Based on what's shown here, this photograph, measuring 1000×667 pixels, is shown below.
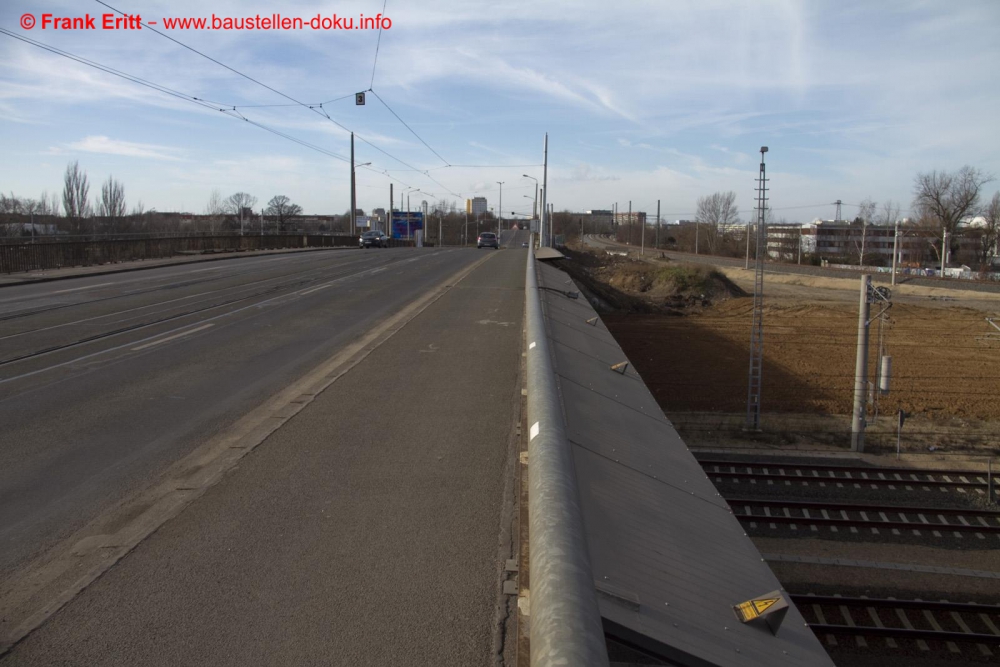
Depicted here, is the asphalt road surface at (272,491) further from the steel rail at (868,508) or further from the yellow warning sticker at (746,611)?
the steel rail at (868,508)

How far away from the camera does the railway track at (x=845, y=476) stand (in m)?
15.3

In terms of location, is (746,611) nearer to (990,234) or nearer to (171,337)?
(171,337)

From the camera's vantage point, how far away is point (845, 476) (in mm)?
15727

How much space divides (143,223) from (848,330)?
9639 centimetres

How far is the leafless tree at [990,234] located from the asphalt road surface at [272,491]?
103m

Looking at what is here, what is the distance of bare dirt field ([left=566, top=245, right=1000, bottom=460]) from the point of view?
2081cm

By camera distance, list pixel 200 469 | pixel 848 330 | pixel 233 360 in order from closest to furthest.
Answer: pixel 200 469 < pixel 233 360 < pixel 848 330

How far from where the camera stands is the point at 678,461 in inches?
324

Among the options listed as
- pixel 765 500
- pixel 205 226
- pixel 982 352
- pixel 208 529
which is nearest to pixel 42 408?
pixel 208 529

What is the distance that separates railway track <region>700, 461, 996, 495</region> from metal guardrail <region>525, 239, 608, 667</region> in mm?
12203

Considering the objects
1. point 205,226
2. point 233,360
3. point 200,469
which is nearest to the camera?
point 200,469

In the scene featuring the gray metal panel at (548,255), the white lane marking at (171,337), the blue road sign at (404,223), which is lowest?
the white lane marking at (171,337)

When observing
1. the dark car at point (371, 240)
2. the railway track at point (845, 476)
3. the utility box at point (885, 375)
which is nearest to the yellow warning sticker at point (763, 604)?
the railway track at point (845, 476)

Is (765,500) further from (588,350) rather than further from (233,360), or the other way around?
(233,360)
